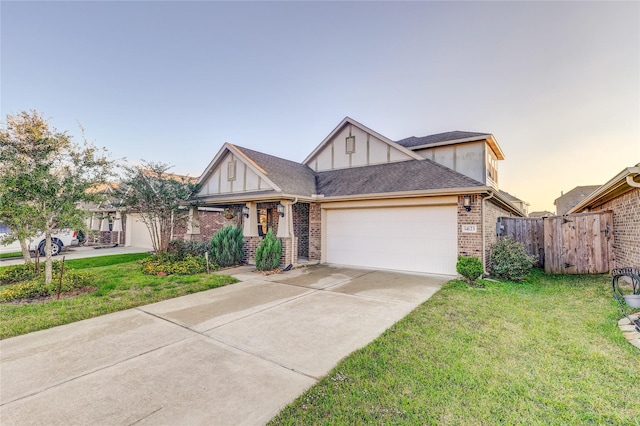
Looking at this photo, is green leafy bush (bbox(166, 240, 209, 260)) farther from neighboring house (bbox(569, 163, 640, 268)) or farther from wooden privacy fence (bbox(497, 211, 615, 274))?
neighboring house (bbox(569, 163, 640, 268))

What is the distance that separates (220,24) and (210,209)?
7.70 metres

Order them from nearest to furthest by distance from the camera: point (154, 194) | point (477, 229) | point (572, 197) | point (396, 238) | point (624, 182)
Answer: point (624, 182)
point (477, 229)
point (396, 238)
point (154, 194)
point (572, 197)

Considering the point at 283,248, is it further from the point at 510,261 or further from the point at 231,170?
the point at 510,261

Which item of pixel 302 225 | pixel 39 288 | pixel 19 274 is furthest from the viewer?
pixel 302 225

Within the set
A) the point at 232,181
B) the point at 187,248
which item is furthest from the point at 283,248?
the point at 187,248

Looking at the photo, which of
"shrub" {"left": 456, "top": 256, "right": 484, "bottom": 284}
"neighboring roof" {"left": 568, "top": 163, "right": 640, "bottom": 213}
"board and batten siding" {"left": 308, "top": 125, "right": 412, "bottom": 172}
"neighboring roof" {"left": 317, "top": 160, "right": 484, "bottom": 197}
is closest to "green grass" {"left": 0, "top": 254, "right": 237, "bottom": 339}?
"neighboring roof" {"left": 317, "top": 160, "right": 484, "bottom": 197}

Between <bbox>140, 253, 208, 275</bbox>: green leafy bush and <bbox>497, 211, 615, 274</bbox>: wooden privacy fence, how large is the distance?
35.3ft

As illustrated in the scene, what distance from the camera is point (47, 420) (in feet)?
7.75

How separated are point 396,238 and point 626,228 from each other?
5.95m

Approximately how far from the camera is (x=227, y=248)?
34.1 feet

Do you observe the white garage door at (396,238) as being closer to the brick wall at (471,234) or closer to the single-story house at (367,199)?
the single-story house at (367,199)

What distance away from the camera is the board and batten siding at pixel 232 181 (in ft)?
35.6

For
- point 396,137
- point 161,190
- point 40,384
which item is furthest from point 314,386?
point 396,137

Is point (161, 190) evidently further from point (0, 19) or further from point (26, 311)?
point (0, 19)
